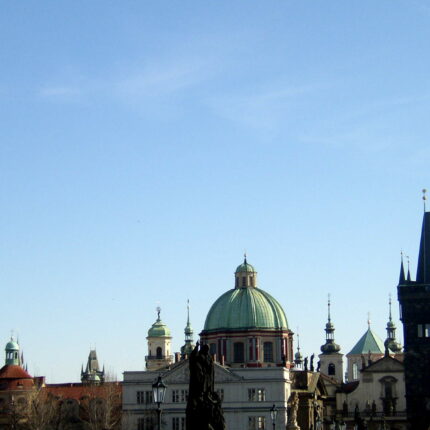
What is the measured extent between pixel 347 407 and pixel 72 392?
34577mm

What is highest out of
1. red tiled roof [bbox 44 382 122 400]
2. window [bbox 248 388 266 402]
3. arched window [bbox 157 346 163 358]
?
arched window [bbox 157 346 163 358]

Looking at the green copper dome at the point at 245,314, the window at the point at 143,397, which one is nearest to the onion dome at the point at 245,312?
the green copper dome at the point at 245,314

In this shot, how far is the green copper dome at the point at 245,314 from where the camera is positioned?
427 feet

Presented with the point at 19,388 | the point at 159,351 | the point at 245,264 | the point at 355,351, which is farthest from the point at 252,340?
the point at 355,351

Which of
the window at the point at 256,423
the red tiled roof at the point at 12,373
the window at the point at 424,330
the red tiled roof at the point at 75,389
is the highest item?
the window at the point at 424,330

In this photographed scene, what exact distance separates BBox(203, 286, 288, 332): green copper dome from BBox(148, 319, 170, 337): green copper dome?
38.0 m

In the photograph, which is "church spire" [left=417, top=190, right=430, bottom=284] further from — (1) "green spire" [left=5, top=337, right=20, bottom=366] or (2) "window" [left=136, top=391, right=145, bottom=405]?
(1) "green spire" [left=5, top=337, right=20, bottom=366]

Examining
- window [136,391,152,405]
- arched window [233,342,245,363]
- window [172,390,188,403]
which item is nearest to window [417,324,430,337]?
arched window [233,342,245,363]

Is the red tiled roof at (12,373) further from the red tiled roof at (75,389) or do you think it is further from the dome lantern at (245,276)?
the dome lantern at (245,276)

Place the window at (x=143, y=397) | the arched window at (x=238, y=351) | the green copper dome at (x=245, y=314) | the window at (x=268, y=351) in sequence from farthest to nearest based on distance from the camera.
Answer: the green copper dome at (x=245, y=314)
the arched window at (x=238, y=351)
the window at (x=268, y=351)
the window at (x=143, y=397)

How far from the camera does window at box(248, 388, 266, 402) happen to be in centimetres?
11444

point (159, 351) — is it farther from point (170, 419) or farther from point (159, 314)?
point (170, 419)

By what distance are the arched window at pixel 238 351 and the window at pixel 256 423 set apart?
49.7 feet

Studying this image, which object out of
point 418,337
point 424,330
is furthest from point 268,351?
point 424,330
